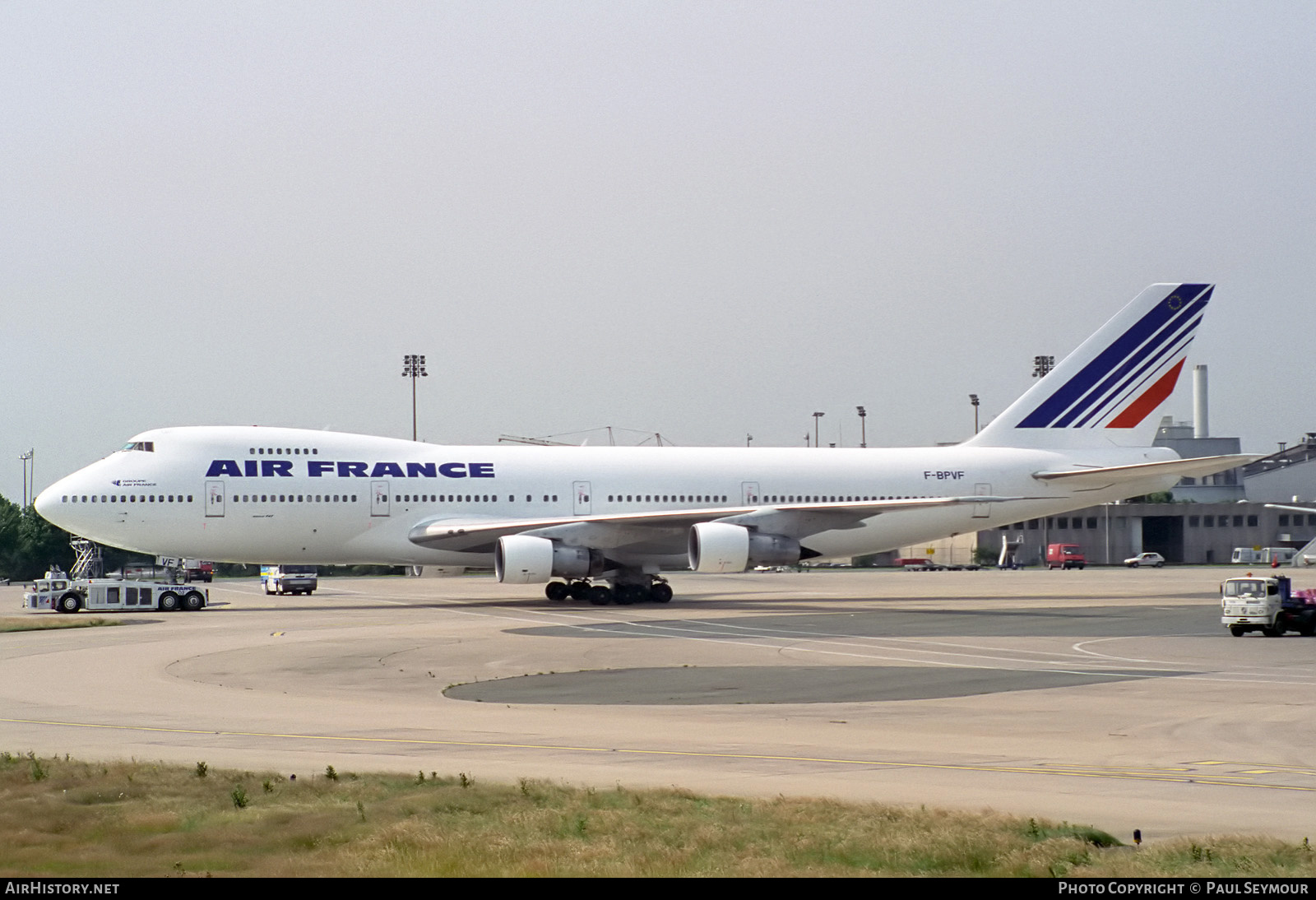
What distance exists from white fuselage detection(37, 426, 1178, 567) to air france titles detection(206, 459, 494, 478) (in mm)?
45

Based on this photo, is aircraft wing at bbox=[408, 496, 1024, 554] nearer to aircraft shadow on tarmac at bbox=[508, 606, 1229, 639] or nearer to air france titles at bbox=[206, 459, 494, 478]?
air france titles at bbox=[206, 459, 494, 478]

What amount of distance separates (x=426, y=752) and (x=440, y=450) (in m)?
30.9

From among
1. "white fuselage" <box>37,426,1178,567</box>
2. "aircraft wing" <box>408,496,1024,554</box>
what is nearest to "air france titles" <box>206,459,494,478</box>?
"white fuselage" <box>37,426,1178,567</box>

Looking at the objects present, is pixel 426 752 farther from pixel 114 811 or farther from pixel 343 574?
pixel 343 574

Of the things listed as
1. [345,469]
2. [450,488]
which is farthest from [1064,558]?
[345,469]

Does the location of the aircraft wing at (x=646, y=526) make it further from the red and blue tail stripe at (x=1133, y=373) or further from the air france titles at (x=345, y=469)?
the red and blue tail stripe at (x=1133, y=373)

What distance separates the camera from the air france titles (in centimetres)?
4253

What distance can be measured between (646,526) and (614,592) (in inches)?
119

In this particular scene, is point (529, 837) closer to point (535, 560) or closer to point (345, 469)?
point (535, 560)

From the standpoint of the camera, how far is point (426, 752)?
49.8 ft

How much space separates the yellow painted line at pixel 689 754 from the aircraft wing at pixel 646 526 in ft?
81.5

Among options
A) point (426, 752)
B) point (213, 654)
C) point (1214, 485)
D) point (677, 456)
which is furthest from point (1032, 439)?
point (1214, 485)

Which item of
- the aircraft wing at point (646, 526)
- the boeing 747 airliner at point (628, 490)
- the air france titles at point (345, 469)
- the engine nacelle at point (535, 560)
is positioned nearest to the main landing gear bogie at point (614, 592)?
the boeing 747 airliner at point (628, 490)
